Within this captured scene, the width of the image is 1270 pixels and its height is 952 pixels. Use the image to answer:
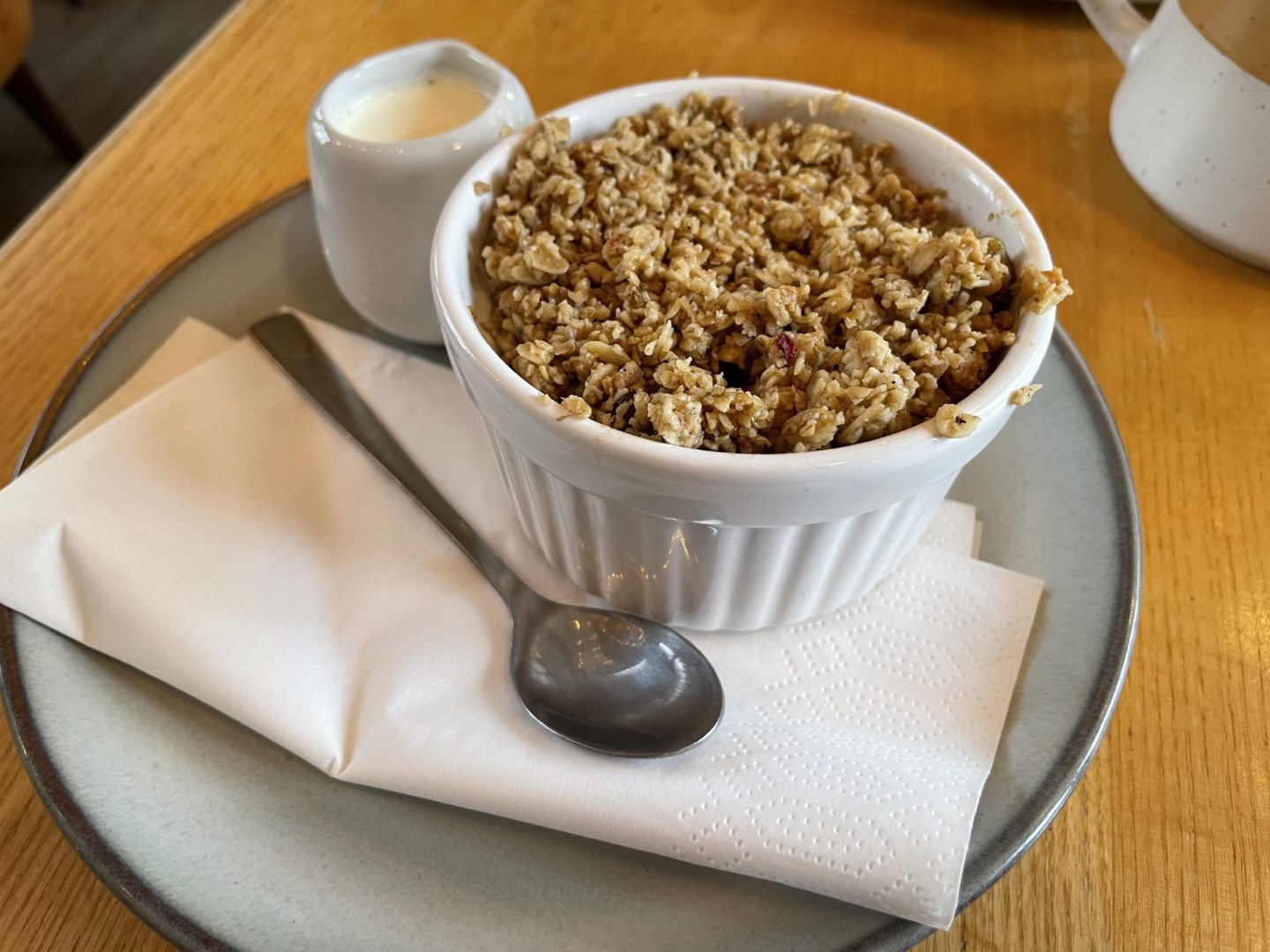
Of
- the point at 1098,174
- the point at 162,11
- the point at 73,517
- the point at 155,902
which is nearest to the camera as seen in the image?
the point at 155,902

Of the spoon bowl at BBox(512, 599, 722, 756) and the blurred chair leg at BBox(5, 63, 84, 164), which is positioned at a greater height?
the blurred chair leg at BBox(5, 63, 84, 164)

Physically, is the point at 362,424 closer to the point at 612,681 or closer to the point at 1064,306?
the point at 612,681

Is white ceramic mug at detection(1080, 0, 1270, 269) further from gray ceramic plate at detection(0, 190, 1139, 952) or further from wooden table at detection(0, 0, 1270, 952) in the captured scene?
gray ceramic plate at detection(0, 190, 1139, 952)

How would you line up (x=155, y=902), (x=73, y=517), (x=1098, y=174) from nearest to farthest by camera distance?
(x=155, y=902) → (x=73, y=517) → (x=1098, y=174)

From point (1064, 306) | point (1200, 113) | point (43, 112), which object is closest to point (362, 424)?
point (1064, 306)

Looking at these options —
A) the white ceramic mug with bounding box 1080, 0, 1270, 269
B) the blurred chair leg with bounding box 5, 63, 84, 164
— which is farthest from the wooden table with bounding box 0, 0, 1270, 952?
the blurred chair leg with bounding box 5, 63, 84, 164

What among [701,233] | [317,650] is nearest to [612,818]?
[317,650]

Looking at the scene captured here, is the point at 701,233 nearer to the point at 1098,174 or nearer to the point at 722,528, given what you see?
the point at 722,528

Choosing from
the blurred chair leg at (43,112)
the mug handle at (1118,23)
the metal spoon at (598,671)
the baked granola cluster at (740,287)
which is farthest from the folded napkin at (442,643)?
the blurred chair leg at (43,112)
